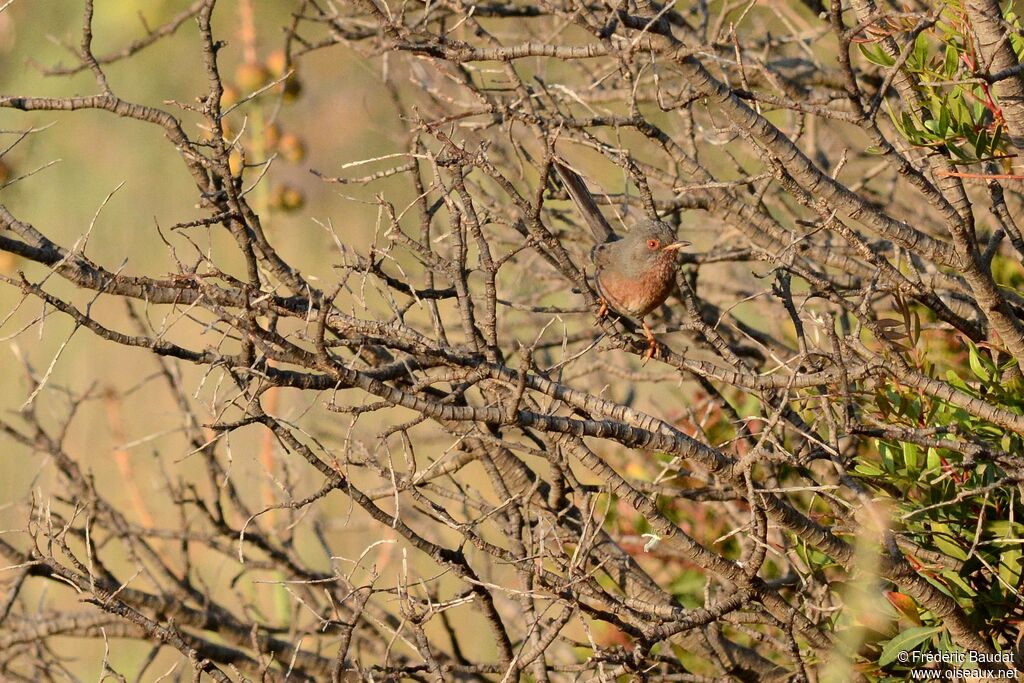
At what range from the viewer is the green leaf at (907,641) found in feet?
9.83

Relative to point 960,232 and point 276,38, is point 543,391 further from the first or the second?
point 276,38

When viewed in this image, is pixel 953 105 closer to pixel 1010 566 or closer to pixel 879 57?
pixel 879 57

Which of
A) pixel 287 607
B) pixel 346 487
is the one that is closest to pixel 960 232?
pixel 346 487

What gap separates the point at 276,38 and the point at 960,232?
809 cm

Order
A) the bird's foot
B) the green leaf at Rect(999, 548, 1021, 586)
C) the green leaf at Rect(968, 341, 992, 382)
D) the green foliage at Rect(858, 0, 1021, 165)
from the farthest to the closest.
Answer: the bird's foot < the green leaf at Rect(968, 341, 992, 382) < the green leaf at Rect(999, 548, 1021, 586) < the green foliage at Rect(858, 0, 1021, 165)

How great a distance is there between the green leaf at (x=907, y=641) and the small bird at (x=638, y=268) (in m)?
1.55

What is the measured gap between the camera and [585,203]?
4.04 meters

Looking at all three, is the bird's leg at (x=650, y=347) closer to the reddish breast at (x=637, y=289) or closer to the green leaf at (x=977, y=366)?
the reddish breast at (x=637, y=289)

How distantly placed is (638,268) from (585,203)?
0.38 m

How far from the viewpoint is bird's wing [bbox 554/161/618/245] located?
3.74 metres

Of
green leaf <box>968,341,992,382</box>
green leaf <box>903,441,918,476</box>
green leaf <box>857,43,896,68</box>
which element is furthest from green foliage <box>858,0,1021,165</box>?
green leaf <box>903,441,918,476</box>

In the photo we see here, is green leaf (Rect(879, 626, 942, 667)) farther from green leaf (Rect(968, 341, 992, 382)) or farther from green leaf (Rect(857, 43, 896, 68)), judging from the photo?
green leaf (Rect(857, 43, 896, 68))

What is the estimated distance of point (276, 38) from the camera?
31.7 feet

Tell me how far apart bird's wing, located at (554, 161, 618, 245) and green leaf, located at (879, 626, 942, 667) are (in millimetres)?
1632
